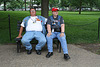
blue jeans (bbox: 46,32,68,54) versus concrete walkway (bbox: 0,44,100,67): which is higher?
blue jeans (bbox: 46,32,68,54)

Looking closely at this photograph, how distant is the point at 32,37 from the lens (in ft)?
17.4

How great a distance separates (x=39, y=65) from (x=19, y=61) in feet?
2.10

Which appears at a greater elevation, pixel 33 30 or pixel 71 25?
pixel 33 30

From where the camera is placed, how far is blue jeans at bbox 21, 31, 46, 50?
16.9 feet

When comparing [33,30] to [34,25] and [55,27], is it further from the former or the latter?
[55,27]

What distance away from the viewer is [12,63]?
14.5ft

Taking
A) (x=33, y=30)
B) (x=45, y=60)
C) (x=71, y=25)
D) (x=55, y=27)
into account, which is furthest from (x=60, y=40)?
(x=71, y=25)

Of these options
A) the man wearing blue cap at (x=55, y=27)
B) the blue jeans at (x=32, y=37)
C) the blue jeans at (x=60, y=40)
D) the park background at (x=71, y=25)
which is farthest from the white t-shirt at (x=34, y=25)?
the park background at (x=71, y=25)

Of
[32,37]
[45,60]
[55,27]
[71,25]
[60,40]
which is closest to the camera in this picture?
[45,60]

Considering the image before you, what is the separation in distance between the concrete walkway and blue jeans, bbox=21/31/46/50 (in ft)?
0.86

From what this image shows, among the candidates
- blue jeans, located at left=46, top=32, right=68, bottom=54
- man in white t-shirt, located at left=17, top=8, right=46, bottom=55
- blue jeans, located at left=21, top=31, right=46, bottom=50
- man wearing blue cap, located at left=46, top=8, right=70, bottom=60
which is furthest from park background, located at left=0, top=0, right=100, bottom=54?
blue jeans, located at left=46, top=32, right=68, bottom=54

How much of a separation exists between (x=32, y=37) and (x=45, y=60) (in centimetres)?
96

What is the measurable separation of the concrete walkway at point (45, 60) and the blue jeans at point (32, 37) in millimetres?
261

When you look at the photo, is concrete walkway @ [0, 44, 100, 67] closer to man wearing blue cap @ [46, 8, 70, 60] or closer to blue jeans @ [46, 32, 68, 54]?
blue jeans @ [46, 32, 68, 54]
